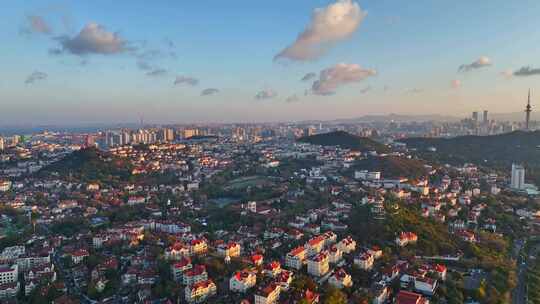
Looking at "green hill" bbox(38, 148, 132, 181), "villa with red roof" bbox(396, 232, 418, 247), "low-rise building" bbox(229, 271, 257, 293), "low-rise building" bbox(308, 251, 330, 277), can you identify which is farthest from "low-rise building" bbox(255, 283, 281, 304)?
"green hill" bbox(38, 148, 132, 181)

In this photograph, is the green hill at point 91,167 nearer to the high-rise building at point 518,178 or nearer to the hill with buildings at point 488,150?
the hill with buildings at point 488,150

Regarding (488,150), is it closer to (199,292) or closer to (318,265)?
(318,265)

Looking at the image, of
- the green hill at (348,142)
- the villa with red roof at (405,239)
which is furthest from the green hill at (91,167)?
the green hill at (348,142)

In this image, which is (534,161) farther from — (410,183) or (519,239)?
(519,239)

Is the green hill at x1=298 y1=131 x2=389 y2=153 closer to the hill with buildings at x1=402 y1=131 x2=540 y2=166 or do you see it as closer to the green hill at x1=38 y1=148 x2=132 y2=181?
the hill with buildings at x1=402 y1=131 x2=540 y2=166

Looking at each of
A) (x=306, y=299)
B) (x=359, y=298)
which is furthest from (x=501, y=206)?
(x=306, y=299)

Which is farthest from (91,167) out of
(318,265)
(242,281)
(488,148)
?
(488,148)
